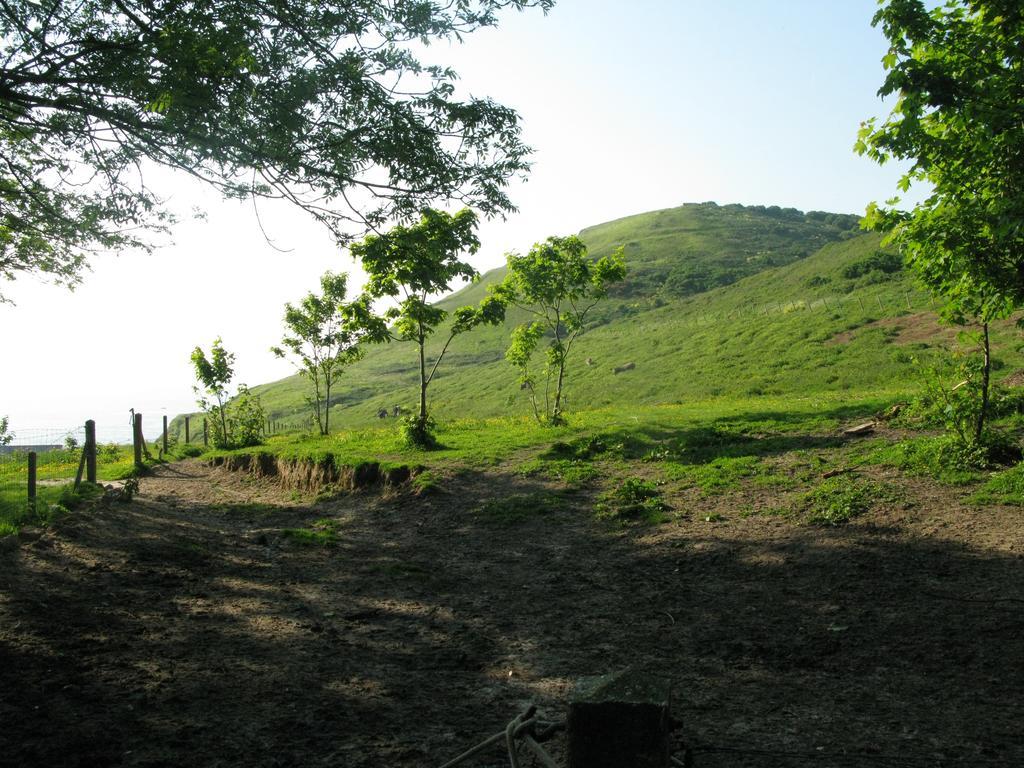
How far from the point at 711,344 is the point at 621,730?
5094cm

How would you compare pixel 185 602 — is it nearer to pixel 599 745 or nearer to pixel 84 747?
pixel 84 747

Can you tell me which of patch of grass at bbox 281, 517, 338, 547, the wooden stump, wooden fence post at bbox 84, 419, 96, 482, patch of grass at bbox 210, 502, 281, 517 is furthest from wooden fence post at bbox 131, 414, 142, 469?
the wooden stump

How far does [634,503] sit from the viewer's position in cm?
1219

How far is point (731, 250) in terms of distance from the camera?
4815 inches

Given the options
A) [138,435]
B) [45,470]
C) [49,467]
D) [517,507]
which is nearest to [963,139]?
[517,507]

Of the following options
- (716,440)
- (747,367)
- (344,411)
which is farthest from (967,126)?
(344,411)

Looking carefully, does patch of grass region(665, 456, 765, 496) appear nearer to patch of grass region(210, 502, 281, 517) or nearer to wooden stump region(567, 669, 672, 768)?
patch of grass region(210, 502, 281, 517)

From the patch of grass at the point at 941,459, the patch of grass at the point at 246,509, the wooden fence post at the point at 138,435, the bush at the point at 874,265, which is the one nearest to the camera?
the patch of grass at the point at 941,459

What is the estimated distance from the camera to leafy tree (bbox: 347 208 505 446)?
28.9 ft

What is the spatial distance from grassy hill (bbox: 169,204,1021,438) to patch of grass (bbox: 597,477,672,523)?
17767 millimetres

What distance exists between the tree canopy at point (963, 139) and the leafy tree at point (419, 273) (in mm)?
5316

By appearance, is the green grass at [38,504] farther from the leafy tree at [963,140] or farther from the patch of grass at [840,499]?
the leafy tree at [963,140]

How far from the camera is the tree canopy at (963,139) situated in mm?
7551

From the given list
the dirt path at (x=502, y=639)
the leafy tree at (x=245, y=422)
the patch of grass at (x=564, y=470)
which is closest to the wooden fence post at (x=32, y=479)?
the dirt path at (x=502, y=639)
